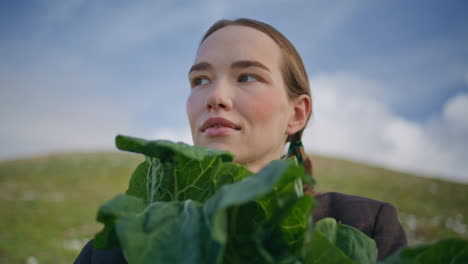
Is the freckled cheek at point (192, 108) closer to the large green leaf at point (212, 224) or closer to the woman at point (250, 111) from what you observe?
the woman at point (250, 111)

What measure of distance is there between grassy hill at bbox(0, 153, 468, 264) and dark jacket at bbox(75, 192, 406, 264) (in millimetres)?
8345

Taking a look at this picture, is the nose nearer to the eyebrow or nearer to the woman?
the woman

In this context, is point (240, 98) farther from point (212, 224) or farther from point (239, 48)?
point (212, 224)

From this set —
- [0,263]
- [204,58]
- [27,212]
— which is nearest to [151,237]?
[204,58]

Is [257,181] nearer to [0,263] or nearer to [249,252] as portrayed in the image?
[249,252]

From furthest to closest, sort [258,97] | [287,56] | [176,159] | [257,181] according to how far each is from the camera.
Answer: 1. [287,56]
2. [258,97]
3. [176,159]
4. [257,181]

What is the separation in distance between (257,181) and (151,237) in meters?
0.27

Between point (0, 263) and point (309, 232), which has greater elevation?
point (309, 232)

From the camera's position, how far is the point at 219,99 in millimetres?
1696

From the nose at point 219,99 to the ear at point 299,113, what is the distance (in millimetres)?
627

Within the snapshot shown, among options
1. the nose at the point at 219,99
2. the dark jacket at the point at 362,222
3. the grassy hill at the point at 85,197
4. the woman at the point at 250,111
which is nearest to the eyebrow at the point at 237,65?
the woman at the point at 250,111

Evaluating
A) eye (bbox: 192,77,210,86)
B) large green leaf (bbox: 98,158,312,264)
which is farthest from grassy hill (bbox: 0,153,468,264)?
large green leaf (bbox: 98,158,312,264)

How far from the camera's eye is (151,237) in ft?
2.34

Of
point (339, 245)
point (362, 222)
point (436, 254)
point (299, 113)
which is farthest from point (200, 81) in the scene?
point (436, 254)
